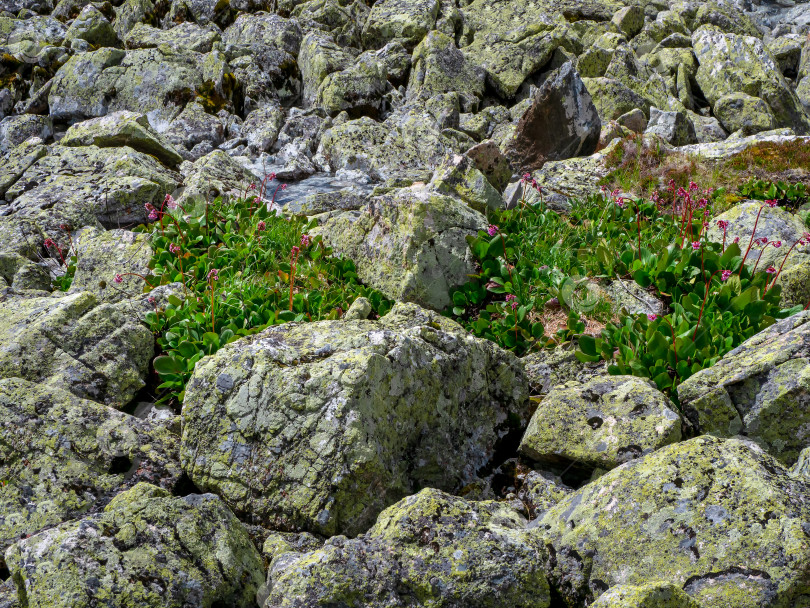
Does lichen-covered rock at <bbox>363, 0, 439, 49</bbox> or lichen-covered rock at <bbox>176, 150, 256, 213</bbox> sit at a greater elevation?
lichen-covered rock at <bbox>363, 0, 439, 49</bbox>

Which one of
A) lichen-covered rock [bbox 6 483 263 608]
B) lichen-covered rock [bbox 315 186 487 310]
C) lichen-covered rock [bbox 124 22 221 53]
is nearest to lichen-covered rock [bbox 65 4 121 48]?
lichen-covered rock [bbox 124 22 221 53]

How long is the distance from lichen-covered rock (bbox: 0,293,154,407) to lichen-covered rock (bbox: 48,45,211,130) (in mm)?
11789

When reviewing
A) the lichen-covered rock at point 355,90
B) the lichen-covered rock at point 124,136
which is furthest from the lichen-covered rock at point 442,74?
the lichen-covered rock at point 124,136

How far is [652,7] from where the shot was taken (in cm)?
2359

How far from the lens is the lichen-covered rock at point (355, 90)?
1695cm

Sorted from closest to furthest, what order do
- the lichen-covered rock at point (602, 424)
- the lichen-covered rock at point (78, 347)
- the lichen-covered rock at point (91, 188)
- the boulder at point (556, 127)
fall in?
the lichen-covered rock at point (602, 424) → the lichen-covered rock at point (78, 347) → the lichen-covered rock at point (91, 188) → the boulder at point (556, 127)

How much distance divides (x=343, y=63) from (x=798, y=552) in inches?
705

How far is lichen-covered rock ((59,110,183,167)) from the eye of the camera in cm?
1235

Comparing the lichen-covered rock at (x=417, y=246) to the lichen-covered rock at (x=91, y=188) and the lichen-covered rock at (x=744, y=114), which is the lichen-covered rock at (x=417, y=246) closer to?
the lichen-covered rock at (x=91, y=188)


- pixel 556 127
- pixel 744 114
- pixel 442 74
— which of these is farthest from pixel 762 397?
pixel 442 74

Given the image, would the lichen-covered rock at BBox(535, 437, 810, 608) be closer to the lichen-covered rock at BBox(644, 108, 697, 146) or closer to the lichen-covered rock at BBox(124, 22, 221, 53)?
the lichen-covered rock at BBox(644, 108, 697, 146)

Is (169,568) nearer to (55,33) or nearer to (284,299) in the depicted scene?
(284,299)

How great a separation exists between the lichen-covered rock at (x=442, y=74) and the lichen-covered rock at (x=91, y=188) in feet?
26.9

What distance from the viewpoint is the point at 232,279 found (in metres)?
7.84
